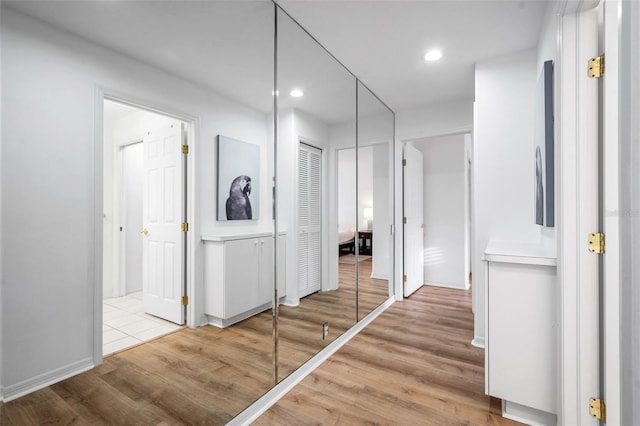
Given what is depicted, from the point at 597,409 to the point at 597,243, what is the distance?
74cm

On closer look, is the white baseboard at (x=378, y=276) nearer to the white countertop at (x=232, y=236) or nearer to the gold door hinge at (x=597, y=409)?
the white countertop at (x=232, y=236)

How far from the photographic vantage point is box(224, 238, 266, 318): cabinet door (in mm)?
1725

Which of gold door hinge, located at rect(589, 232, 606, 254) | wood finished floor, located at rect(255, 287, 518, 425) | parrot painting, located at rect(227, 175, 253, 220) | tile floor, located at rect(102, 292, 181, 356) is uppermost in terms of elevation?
parrot painting, located at rect(227, 175, 253, 220)

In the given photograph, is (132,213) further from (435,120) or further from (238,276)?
(435,120)

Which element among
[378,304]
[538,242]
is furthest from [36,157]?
[378,304]

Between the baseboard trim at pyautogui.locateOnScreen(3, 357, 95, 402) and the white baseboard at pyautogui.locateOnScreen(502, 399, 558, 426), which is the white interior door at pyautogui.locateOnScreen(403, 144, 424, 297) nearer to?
the white baseboard at pyautogui.locateOnScreen(502, 399, 558, 426)

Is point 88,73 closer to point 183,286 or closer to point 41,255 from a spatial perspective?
point 41,255

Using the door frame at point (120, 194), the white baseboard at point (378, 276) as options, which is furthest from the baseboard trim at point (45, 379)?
the white baseboard at point (378, 276)

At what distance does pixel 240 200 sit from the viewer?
5.58 feet

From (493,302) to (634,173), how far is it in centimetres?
115

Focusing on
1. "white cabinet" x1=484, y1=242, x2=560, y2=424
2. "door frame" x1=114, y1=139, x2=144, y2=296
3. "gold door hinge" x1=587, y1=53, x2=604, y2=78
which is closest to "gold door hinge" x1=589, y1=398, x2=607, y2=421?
"white cabinet" x1=484, y1=242, x2=560, y2=424

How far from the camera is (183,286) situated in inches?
69.7

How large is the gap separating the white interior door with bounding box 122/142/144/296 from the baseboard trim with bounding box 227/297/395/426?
35.7 inches

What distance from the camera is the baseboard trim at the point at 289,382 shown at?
5.24 feet
